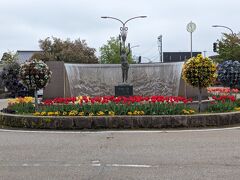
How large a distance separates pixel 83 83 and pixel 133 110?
1018 centimetres

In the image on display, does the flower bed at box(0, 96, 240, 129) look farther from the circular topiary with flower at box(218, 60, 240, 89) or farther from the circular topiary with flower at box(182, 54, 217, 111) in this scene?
the circular topiary with flower at box(218, 60, 240, 89)

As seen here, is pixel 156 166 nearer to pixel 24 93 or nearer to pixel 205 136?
pixel 205 136

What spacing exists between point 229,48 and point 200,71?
44.8 metres

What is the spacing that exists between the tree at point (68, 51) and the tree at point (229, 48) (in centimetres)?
2065

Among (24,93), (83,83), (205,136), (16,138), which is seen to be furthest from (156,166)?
(24,93)

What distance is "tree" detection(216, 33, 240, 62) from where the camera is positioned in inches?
2189

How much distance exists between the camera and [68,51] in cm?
6656

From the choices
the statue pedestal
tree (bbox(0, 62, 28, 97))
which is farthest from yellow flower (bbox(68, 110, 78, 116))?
tree (bbox(0, 62, 28, 97))

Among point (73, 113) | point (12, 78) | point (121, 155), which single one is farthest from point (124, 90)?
point (121, 155)

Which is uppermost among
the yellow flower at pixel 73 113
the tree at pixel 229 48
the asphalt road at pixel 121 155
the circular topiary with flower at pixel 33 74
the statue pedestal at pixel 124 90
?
the tree at pixel 229 48

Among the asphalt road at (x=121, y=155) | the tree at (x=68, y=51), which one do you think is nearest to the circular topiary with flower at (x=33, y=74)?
the asphalt road at (x=121, y=155)

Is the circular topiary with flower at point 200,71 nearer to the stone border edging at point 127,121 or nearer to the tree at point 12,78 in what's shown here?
the stone border edging at point 127,121

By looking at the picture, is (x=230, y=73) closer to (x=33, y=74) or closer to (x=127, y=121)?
(x=127, y=121)

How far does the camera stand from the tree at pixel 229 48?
182 feet
